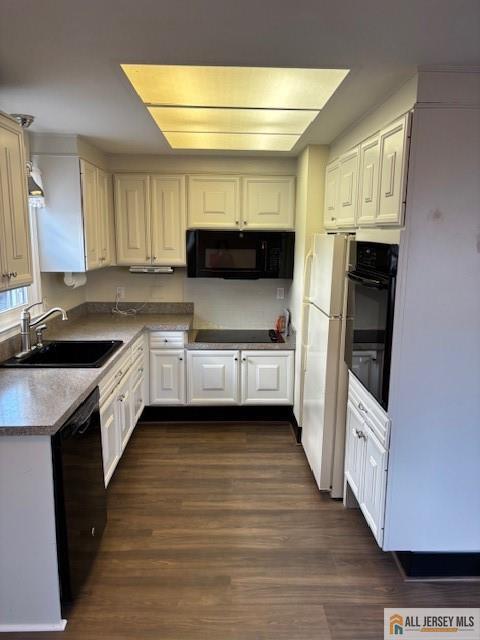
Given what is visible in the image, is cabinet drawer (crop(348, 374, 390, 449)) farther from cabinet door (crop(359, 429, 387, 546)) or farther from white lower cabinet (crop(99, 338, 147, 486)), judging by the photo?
white lower cabinet (crop(99, 338, 147, 486))

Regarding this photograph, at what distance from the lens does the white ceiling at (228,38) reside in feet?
4.19

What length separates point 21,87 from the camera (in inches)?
78.7

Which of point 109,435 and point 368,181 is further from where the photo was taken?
point 109,435

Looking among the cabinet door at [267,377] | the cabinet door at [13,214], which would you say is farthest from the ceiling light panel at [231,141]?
the cabinet door at [267,377]

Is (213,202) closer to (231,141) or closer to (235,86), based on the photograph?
(231,141)

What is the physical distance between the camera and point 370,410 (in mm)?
2145

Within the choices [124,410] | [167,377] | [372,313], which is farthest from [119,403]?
[372,313]

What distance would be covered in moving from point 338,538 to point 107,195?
10.1ft

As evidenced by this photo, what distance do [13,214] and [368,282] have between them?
1.75 meters

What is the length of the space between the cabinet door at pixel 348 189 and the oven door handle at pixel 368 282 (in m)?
0.33

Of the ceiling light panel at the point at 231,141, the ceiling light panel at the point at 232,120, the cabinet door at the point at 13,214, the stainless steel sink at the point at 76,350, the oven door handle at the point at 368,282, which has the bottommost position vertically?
the stainless steel sink at the point at 76,350

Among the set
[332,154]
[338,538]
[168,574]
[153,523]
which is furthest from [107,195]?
[338,538]

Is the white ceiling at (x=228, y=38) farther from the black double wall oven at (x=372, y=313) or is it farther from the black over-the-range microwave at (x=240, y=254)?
the black over-the-range microwave at (x=240, y=254)

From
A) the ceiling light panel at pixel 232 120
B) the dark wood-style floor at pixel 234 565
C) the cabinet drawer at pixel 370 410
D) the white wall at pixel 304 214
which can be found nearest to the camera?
the dark wood-style floor at pixel 234 565
